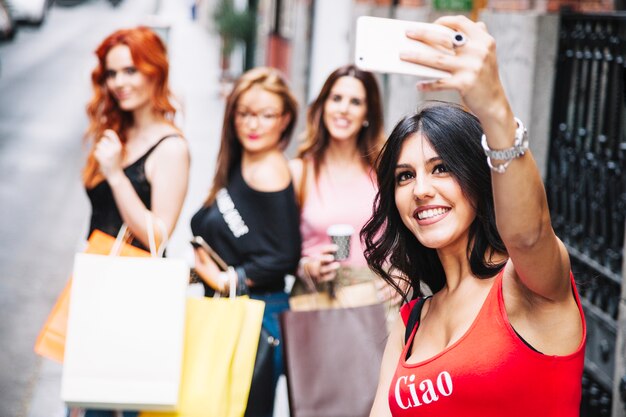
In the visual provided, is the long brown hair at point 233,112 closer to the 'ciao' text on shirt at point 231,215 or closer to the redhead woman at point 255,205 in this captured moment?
the redhead woman at point 255,205

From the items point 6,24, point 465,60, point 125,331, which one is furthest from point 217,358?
point 6,24

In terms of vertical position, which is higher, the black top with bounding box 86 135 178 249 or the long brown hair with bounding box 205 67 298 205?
the long brown hair with bounding box 205 67 298 205

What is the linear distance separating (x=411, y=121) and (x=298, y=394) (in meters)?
1.58

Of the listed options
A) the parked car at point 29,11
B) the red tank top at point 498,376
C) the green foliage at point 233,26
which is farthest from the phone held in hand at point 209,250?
the parked car at point 29,11

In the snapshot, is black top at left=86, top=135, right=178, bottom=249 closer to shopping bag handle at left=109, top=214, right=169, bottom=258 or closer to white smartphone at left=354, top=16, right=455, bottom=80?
shopping bag handle at left=109, top=214, right=169, bottom=258

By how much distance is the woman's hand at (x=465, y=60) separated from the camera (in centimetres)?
176

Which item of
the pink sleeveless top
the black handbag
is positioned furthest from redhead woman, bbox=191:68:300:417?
the black handbag

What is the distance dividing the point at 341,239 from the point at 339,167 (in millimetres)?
666

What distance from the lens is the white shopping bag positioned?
323 centimetres

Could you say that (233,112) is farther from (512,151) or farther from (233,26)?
(233,26)

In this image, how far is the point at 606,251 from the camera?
5.68m

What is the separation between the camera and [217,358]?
3.35m

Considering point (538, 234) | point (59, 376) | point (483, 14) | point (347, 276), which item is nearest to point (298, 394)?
point (347, 276)

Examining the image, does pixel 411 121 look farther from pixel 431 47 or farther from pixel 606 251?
pixel 606 251
